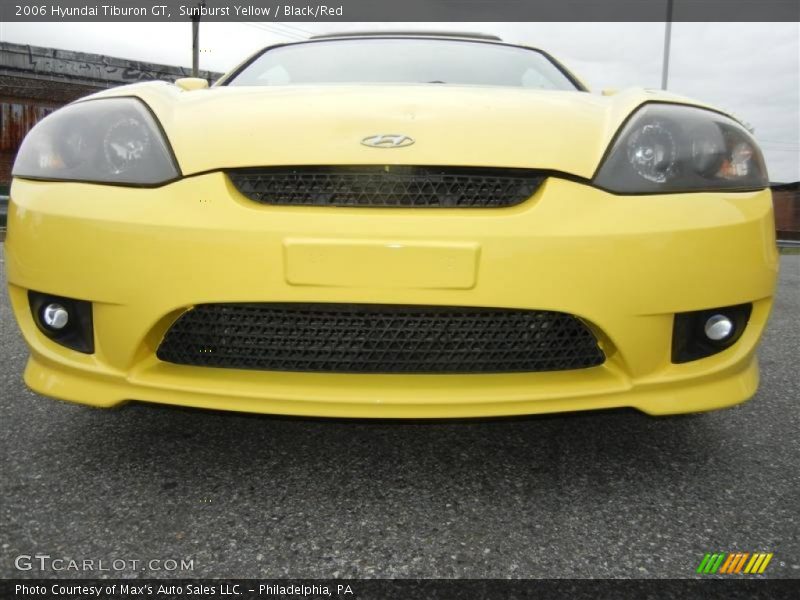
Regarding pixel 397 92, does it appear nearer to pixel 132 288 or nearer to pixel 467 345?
pixel 467 345

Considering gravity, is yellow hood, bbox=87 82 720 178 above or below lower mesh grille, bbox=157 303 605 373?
above

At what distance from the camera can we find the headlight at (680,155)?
64.2 inches

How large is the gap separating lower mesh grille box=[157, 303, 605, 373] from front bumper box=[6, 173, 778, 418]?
0.03 meters

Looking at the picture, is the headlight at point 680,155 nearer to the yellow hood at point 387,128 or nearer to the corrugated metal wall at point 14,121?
the yellow hood at point 387,128

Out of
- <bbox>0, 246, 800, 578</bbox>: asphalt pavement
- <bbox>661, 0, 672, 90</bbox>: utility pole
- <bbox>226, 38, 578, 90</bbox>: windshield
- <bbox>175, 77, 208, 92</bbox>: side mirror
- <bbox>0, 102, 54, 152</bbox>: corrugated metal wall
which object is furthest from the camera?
<bbox>661, 0, 672, 90</bbox>: utility pole

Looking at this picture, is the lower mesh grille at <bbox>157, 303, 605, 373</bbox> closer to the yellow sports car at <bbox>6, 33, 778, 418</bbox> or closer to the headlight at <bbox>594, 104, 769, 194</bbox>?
the yellow sports car at <bbox>6, 33, 778, 418</bbox>

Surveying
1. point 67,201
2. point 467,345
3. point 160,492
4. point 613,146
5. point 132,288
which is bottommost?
point 160,492

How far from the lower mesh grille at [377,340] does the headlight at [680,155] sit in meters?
0.36

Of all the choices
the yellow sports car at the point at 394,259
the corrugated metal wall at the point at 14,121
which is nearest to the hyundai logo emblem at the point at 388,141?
the yellow sports car at the point at 394,259

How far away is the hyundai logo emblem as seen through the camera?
1600 mm

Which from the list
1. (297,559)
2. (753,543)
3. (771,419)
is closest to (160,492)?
(297,559)

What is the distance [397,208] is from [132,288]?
61 centimetres

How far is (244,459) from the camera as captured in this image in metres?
1.87

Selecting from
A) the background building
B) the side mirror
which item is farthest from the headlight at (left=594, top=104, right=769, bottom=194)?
the background building
